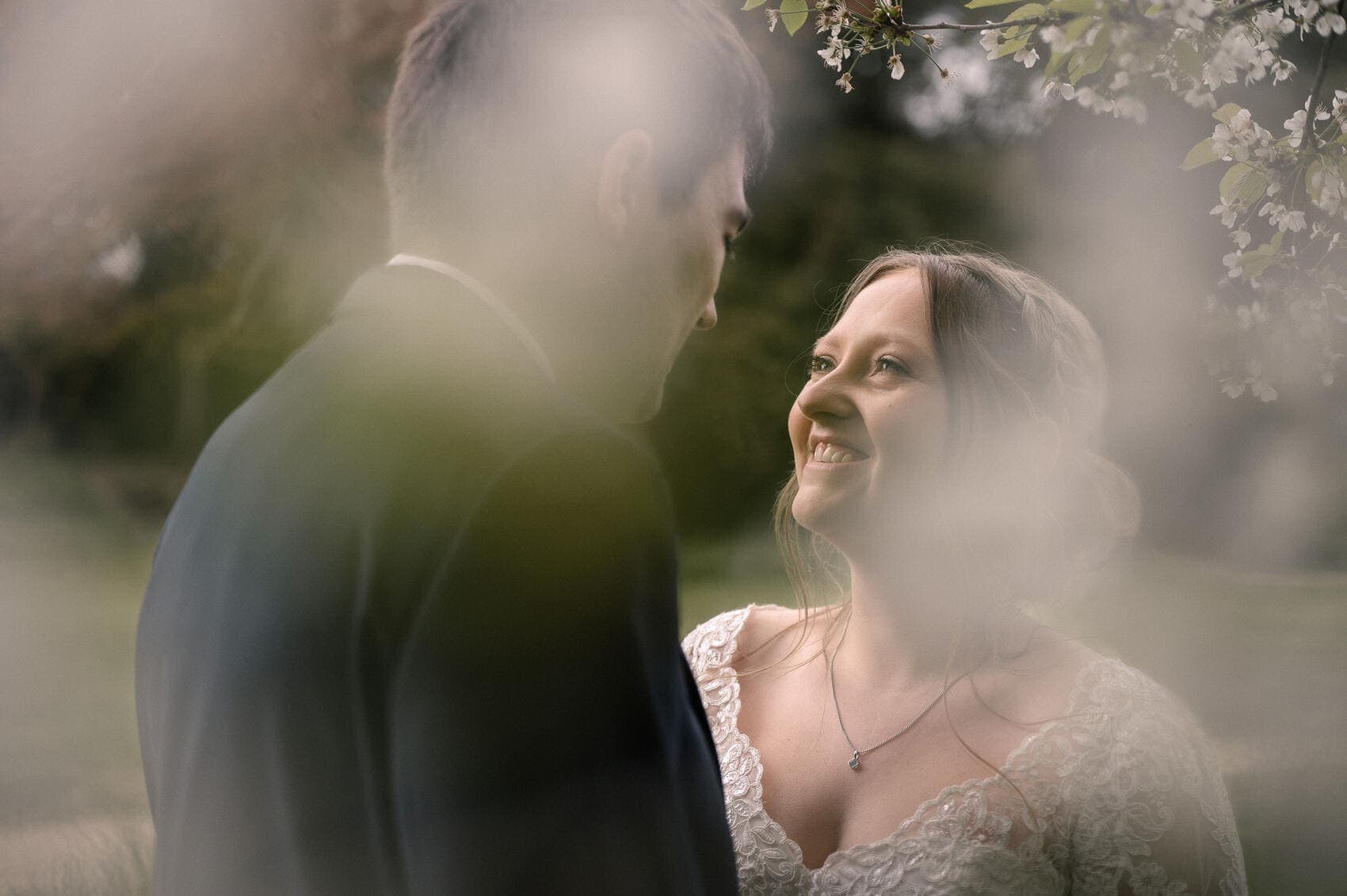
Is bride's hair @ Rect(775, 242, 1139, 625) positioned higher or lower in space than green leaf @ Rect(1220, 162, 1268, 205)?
lower

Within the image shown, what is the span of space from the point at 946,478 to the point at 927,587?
0.11 metres

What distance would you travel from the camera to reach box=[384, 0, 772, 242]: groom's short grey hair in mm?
482

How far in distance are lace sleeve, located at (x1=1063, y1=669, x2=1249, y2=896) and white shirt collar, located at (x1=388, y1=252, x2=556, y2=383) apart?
0.56 m

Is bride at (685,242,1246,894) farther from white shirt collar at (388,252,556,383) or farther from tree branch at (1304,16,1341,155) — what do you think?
white shirt collar at (388,252,556,383)

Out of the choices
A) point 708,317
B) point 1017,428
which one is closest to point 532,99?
point 708,317

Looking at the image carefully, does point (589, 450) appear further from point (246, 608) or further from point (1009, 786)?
point (1009, 786)

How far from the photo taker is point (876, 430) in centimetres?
83

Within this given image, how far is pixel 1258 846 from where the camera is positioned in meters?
1.29

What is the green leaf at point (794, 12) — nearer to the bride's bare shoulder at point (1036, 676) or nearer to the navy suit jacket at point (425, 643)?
the navy suit jacket at point (425, 643)

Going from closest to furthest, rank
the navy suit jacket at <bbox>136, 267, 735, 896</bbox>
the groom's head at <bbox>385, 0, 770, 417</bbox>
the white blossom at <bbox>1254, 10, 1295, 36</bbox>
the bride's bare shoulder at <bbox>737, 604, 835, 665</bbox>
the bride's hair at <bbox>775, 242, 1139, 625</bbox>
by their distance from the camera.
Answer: the navy suit jacket at <bbox>136, 267, 735, 896</bbox> → the groom's head at <bbox>385, 0, 770, 417</bbox> → the white blossom at <bbox>1254, 10, 1295, 36</bbox> → the bride's hair at <bbox>775, 242, 1139, 625</bbox> → the bride's bare shoulder at <bbox>737, 604, 835, 665</bbox>

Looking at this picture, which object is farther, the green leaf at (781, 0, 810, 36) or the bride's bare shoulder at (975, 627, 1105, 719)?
the bride's bare shoulder at (975, 627, 1105, 719)

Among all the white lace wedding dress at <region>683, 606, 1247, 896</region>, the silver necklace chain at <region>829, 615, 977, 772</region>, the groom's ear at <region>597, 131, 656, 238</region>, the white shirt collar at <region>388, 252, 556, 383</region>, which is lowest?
the white lace wedding dress at <region>683, 606, 1247, 896</region>

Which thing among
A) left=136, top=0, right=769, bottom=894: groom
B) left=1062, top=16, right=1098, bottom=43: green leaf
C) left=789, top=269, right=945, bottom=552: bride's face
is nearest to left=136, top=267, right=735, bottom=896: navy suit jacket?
left=136, top=0, right=769, bottom=894: groom

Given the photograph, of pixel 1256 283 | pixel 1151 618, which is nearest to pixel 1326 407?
pixel 1151 618
